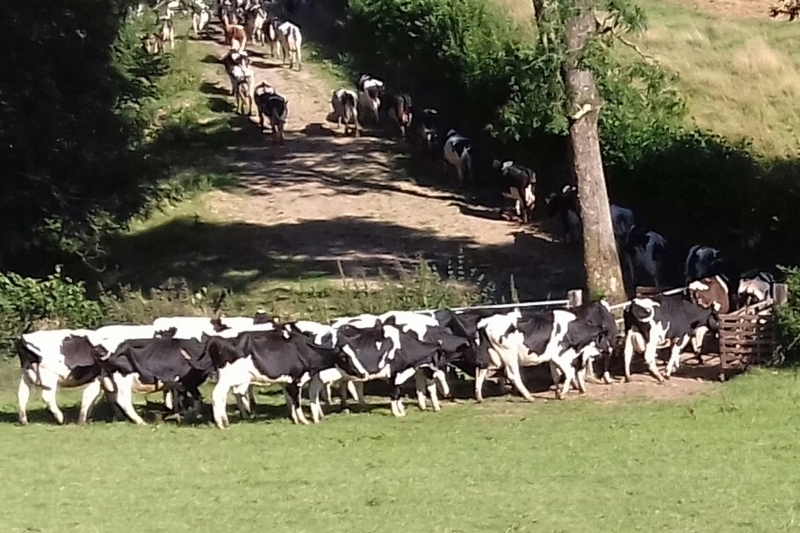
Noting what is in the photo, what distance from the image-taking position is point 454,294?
19172 mm

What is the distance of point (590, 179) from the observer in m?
17.9

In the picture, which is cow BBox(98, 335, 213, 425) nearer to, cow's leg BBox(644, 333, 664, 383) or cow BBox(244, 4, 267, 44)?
cow's leg BBox(644, 333, 664, 383)

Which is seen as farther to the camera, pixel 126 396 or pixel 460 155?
pixel 460 155

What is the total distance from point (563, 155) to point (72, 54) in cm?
905

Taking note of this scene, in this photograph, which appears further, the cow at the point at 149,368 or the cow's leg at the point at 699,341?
the cow's leg at the point at 699,341

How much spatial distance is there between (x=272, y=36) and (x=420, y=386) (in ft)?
86.7

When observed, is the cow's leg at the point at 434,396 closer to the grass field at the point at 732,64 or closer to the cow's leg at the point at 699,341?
the cow's leg at the point at 699,341

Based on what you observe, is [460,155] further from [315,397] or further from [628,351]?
[315,397]

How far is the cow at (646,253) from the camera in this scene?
66.5ft

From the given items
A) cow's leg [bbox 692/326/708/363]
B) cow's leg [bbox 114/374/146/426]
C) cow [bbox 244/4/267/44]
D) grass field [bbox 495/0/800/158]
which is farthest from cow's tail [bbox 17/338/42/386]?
cow [bbox 244/4/267/44]

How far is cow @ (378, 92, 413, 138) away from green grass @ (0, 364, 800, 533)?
1633 cm

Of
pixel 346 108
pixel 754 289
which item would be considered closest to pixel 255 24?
pixel 346 108

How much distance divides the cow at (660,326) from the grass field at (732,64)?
27.0ft

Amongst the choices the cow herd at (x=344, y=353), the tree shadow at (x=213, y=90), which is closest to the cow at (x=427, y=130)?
the tree shadow at (x=213, y=90)
